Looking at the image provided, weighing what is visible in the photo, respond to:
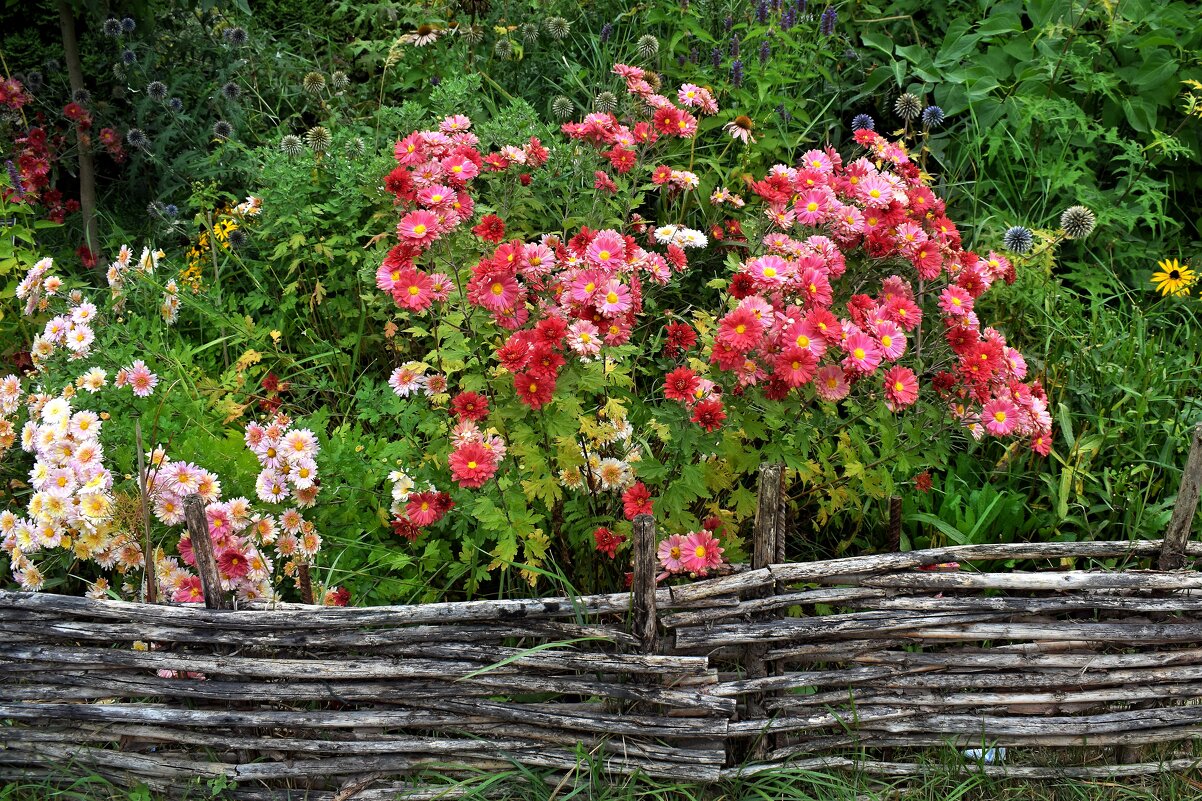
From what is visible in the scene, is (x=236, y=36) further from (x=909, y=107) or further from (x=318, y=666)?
A: (x=318, y=666)

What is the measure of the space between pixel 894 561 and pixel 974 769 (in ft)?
1.85

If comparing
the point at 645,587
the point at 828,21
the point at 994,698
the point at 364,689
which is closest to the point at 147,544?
the point at 364,689

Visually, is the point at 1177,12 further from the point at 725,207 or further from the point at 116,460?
the point at 116,460

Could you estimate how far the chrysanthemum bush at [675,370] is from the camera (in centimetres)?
210

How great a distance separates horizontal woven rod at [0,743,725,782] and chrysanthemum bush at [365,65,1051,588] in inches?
17.4

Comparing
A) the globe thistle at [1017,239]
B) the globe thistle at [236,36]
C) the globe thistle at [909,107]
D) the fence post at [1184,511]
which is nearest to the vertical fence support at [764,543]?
the fence post at [1184,511]

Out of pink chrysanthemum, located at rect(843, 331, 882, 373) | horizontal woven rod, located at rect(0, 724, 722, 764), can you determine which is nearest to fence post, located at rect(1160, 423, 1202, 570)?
Answer: pink chrysanthemum, located at rect(843, 331, 882, 373)

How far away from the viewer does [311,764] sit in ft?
7.68

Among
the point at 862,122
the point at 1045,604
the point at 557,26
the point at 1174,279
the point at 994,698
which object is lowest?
the point at 994,698

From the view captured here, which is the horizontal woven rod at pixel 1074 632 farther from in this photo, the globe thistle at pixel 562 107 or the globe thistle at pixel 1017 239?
the globe thistle at pixel 562 107

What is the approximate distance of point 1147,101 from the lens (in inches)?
150

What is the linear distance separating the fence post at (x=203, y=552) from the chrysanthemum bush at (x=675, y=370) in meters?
0.43

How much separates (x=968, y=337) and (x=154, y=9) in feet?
12.1

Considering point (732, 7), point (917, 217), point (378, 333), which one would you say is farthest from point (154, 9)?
point (917, 217)
